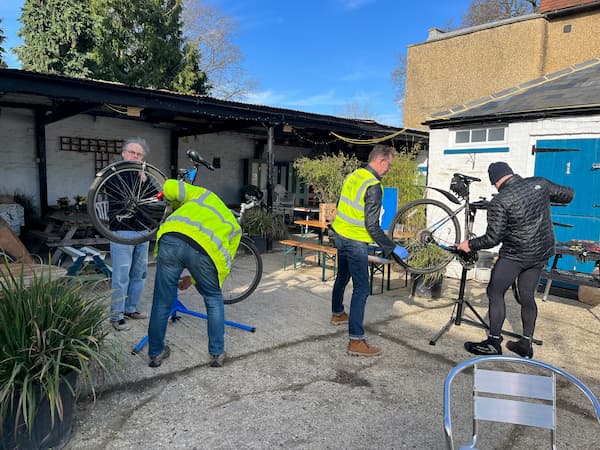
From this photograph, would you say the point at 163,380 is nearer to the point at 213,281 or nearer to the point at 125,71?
the point at 213,281

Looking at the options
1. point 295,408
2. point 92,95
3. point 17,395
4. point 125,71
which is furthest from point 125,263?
point 125,71

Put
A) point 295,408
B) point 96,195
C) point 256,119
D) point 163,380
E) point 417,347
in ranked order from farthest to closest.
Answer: point 256,119 → point 417,347 → point 96,195 → point 163,380 → point 295,408

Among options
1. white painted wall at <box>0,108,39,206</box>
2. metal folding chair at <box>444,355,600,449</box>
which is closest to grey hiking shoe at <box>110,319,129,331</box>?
metal folding chair at <box>444,355,600,449</box>

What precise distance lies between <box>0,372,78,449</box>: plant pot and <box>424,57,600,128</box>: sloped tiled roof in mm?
6326

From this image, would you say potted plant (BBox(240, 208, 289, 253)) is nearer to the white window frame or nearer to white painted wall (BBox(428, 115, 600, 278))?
white painted wall (BBox(428, 115, 600, 278))

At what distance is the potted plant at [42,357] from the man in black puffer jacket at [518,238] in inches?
118

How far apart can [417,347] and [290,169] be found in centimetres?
1097

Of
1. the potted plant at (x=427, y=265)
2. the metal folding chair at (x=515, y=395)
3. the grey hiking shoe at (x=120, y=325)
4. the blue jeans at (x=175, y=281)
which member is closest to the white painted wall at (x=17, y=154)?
the grey hiking shoe at (x=120, y=325)

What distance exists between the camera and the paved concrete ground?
94.5 inches

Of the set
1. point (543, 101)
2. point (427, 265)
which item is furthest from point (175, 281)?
point (543, 101)

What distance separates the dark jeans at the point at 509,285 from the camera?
3518 mm

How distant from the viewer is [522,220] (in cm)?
337

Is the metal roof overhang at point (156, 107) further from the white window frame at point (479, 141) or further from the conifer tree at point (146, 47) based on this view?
the conifer tree at point (146, 47)

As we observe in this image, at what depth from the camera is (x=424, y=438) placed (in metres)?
2.43
